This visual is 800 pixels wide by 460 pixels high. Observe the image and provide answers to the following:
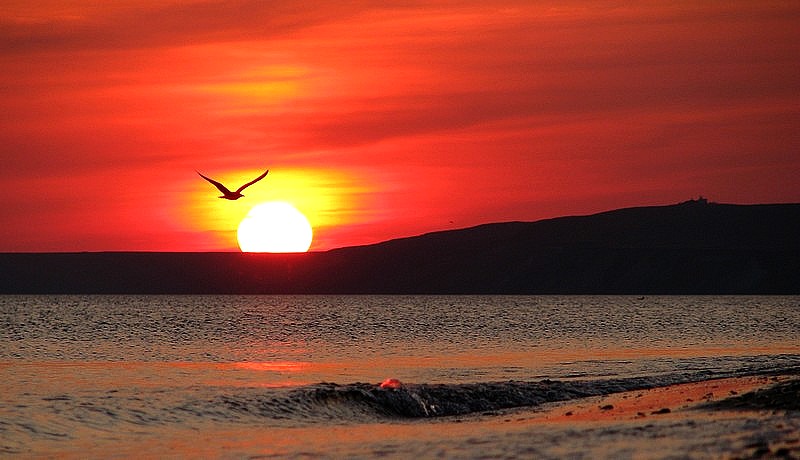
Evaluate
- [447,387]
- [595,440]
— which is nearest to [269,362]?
[447,387]

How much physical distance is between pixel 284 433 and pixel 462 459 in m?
8.47

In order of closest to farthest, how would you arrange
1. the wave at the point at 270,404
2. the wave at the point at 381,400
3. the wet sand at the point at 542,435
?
the wet sand at the point at 542,435
the wave at the point at 270,404
the wave at the point at 381,400

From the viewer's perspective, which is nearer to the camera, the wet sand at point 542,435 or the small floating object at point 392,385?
the wet sand at point 542,435

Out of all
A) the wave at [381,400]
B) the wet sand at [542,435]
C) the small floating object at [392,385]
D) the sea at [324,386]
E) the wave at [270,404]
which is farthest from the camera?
the small floating object at [392,385]

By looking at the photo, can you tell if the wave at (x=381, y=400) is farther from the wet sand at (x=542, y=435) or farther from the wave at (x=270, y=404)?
the wet sand at (x=542, y=435)

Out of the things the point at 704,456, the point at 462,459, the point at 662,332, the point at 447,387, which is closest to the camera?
the point at 704,456

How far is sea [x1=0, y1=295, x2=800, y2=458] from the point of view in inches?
1068

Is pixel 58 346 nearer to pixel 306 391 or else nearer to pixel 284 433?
pixel 306 391

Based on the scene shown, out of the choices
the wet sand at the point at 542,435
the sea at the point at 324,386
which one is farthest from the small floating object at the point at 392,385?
the wet sand at the point at 542,435

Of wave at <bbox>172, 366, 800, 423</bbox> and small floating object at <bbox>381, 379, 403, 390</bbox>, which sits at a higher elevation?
small floating object at <bbox>381, 379, 403, 390</bbox>

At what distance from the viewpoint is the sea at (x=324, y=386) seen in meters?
27.1

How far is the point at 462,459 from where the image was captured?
74.1 ft

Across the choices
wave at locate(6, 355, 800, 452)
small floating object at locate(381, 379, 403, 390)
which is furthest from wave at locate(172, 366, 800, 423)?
small floating object at locate(381, 379, 403, 390)

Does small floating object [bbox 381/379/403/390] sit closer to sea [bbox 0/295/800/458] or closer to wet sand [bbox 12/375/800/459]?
sea [bbox 0/295/800/458]
